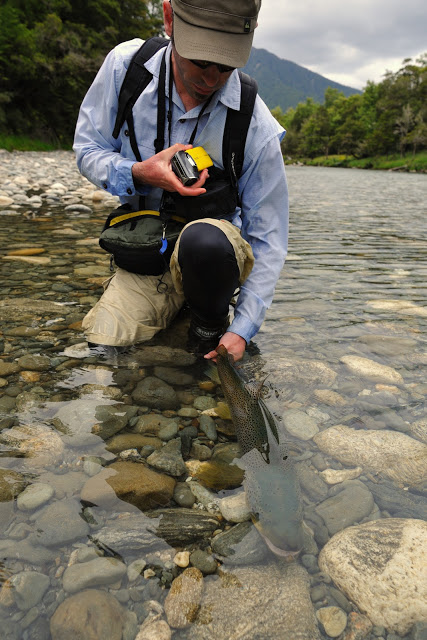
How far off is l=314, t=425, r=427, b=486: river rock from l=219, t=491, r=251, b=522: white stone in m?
0.59

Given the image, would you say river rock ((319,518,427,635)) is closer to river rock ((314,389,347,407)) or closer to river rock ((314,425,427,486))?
river rock ((314,425,427,486))

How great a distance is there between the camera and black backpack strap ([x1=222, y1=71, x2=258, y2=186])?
2676 millimetres

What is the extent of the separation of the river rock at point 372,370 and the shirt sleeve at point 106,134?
1806 millimetres

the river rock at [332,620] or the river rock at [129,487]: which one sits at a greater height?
the river rock at [332,620]

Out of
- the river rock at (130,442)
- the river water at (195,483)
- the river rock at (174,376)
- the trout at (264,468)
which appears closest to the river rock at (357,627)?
the river water at (195,483)

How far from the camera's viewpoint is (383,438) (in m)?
2.33

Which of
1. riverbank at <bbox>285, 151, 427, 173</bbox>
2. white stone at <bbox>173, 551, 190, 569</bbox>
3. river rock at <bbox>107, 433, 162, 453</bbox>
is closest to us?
white stone at <bbox>173, 551, 190, 569</bbox>

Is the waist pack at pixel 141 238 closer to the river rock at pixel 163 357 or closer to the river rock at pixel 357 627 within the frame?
the river rock at pixel 163 357

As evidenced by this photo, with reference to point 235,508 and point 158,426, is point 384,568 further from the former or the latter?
point 158,426

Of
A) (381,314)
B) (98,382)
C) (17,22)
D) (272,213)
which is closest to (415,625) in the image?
(98,382)

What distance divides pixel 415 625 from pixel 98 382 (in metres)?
1.93

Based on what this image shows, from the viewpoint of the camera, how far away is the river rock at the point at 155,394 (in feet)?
8.39

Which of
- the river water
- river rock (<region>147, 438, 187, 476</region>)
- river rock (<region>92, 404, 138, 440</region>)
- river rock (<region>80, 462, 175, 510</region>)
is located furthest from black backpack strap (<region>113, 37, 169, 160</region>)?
river rock (<region>80, 462, 175, 510</region>)

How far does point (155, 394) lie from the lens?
103 inches
